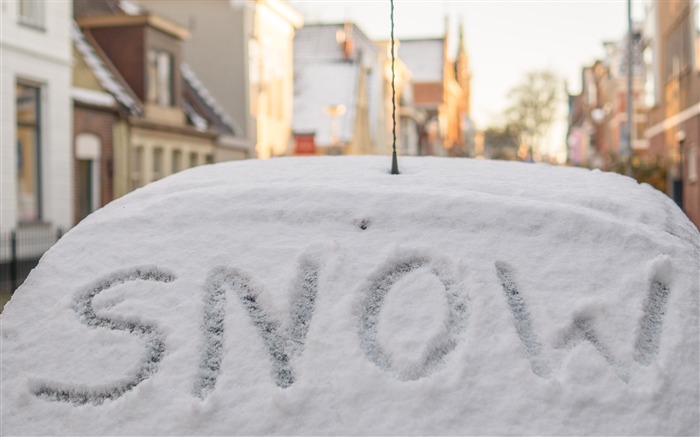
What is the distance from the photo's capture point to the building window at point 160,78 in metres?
22.3

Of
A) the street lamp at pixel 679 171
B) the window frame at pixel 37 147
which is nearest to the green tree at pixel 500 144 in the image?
the street lamp at pixel 679 171

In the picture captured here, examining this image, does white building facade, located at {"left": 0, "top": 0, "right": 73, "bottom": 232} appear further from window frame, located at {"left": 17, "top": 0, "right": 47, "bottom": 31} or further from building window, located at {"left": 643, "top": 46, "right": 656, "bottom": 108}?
building window, located at {"left": 643, "top": 46, "right": 656, "bottom": 108}

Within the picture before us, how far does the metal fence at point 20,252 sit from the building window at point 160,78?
21.3 ft

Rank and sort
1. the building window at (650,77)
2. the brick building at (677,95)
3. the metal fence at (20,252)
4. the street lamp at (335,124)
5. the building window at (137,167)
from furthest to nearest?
1. the street lamp at (335,124)
2. the building window at (650,77)
3. the brick building at (677,95)
4. the building window at (137,167)
5. the metal fence at (20,252)

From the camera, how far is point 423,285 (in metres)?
1.85

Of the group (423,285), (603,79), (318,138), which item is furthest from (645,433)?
(603,79)

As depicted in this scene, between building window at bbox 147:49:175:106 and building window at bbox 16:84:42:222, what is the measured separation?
5.30 meters

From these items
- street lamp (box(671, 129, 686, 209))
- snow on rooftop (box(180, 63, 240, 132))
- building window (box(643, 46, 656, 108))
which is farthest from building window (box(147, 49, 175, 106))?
building window (box(643, 46, 656, 108))

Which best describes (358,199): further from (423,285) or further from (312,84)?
(312,84)

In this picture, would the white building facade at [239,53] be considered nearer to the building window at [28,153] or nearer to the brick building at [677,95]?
the building window at [28,153]

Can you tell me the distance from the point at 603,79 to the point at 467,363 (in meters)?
55.8

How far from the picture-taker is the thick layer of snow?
64.7 inches

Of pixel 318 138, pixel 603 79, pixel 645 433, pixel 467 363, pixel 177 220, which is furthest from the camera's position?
pixel 603 79

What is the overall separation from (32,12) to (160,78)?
6391 millimetres
